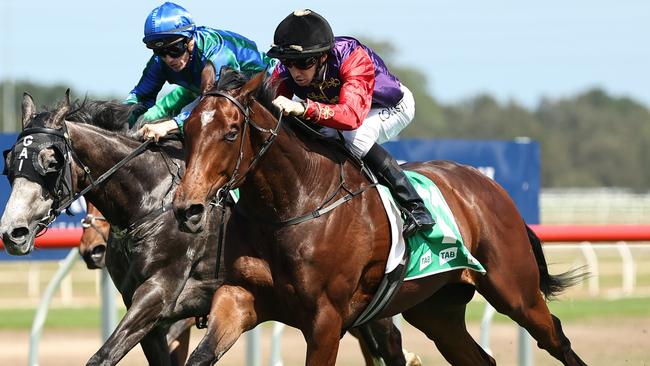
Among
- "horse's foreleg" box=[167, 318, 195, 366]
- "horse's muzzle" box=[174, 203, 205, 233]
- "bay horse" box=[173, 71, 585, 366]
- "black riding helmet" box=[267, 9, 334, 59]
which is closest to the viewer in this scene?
"horse's muzzle" box=[174, 203, 205, 233]

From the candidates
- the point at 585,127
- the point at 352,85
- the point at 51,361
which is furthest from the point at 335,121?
the point at 585,127

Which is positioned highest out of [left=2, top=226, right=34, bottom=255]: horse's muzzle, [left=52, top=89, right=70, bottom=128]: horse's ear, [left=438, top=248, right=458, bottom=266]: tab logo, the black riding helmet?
the black riding helmet

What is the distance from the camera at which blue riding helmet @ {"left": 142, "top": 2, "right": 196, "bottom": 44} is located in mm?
5289

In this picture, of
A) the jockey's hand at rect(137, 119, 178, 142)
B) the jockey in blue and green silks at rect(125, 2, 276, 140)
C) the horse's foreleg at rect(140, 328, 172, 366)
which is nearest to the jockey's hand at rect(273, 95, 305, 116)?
the jockey in blue and green silks at rect(125, 2, 276, 140)

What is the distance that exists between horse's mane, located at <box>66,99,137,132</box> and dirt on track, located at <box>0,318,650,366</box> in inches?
119

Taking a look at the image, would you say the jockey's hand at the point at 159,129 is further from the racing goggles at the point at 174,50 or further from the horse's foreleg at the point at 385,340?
the horse's foreleg at the point at 385,340

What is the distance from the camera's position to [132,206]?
524cm

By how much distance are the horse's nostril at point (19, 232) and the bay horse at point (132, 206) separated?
3.6 inches

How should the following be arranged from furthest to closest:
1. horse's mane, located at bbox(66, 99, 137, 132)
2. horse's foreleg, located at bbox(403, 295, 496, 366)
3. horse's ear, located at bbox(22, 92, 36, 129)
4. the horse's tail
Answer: the horse's tail
horse's foreleg, located at bbox(403, 295, 496, 366)
horse's mane, located at bbox(66, 99, 137, 132)
horse's ear, located at bbox(22, 92, 36, 129)

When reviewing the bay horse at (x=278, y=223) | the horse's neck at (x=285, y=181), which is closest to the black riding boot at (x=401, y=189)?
the bay horse at (x=278, y=223)

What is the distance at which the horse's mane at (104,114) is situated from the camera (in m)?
5.38

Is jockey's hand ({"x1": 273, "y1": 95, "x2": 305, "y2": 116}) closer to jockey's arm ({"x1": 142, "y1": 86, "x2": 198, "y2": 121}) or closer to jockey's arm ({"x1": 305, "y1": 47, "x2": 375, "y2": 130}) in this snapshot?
jockey's arm ({"x1": 305, "y1": 47, "x2": 375, "y2": 130})

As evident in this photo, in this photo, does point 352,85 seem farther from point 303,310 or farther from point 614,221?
point 614,221

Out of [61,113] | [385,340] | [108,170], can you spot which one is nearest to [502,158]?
[385,340]
